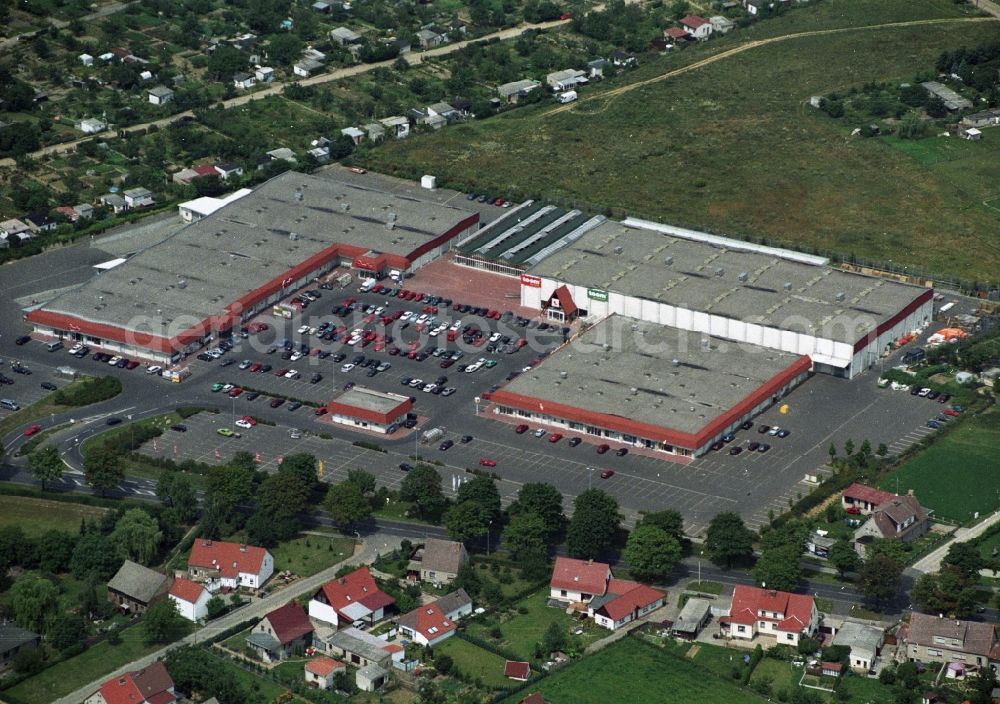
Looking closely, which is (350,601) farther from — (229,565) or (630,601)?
(630,601)

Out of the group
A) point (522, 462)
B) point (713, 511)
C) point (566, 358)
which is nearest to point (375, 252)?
point (566, 358)

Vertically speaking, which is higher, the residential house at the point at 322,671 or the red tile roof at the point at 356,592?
the red tile roof at the point at 356,592

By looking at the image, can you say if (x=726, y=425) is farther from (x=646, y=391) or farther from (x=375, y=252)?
(x=375, y=252)

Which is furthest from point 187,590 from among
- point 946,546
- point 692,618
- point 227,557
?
point 946,546

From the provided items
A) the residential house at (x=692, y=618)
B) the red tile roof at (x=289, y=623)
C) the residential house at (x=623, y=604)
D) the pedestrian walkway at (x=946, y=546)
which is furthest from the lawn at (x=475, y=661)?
the pedestrian walkway at (x=946, y=546)

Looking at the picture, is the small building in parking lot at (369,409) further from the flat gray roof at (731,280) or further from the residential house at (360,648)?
the residential house at (360,648)

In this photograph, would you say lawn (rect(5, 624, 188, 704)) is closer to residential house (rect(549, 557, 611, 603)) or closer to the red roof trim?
residential house (rect(549, 557, 611, 603))
